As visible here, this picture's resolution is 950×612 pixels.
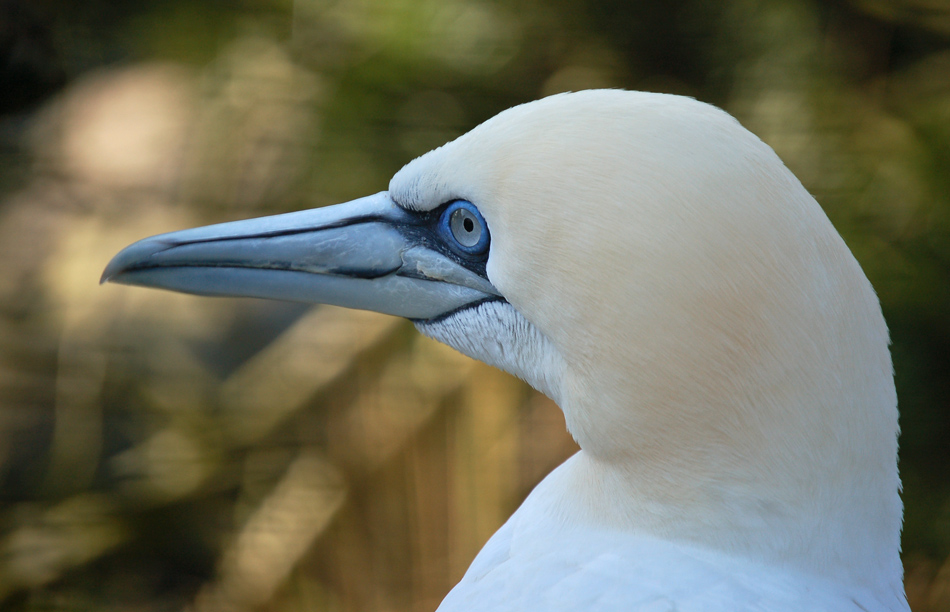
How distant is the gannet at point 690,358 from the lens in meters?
1.04

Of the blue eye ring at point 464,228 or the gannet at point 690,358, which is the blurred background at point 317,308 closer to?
the blue eye ring at point 464,228

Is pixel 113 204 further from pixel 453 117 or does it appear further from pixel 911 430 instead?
pixel 911 430

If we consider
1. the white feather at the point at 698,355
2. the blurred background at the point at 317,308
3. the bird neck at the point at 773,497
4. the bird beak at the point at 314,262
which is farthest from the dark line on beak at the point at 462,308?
the blurred background at the point at 317,308

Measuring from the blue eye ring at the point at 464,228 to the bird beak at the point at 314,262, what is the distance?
2.5 inches

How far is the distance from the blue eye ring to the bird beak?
0.06 m

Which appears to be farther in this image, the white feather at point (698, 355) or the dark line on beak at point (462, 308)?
the dark line on beak at point (462, 308)

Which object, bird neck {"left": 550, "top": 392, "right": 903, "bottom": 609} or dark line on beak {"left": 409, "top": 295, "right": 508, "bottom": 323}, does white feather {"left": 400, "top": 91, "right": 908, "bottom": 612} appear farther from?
dark line on beak {"left": 409, "top": 295, "right": 508, "bottom": 323}

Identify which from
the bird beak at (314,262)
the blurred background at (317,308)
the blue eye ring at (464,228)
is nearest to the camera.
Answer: the blue eye ring at (464,228)

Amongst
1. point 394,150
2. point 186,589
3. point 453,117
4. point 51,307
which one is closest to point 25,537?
point 186,589

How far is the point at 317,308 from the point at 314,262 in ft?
7.34

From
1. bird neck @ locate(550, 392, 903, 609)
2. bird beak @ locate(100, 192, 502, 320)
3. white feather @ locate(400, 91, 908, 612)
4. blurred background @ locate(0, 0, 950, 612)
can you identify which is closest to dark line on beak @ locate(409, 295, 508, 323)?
bird beak @ locate(100, 192, 502, 320)

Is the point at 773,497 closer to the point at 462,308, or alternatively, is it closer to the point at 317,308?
the point at 462,308

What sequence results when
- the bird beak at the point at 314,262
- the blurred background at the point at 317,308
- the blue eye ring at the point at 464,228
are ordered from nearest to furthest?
the blue eye ring at the point at 464,228 → the bird beak at the point at 314,262 → the blurred background at the point at 317,308

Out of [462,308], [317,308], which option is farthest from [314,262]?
[317,308]
